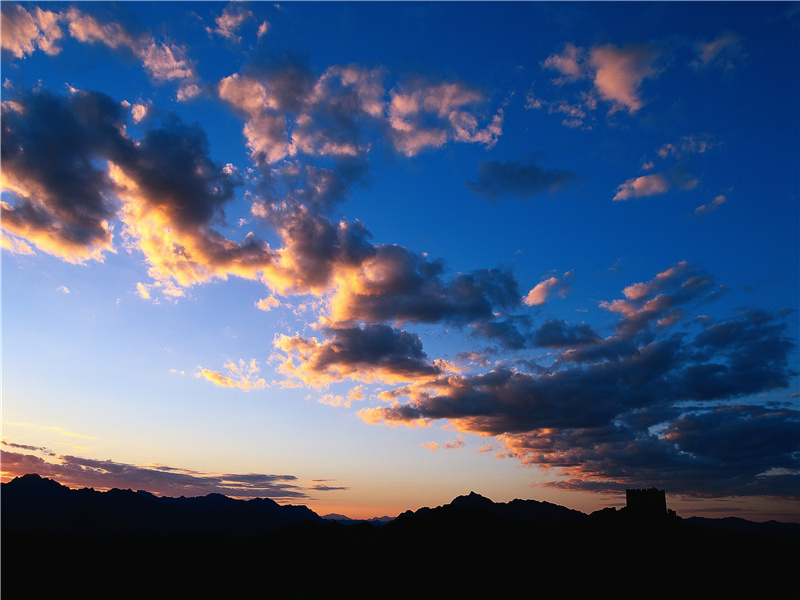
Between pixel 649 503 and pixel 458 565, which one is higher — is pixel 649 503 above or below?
above

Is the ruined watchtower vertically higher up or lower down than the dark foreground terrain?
higher up

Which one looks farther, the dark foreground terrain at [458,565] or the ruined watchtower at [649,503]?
the ruined watchtower at [649,503]

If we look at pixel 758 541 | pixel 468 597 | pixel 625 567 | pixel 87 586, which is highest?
pixel 758 541

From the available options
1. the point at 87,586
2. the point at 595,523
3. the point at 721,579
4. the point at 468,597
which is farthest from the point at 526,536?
the point at 87,586

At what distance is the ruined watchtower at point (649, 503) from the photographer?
124m

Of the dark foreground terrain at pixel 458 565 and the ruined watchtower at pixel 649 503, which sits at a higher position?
the ruined watchtower at pixel 649 503

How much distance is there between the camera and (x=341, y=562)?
17325 cm

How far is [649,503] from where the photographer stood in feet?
410

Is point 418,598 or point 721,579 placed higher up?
point 721,579

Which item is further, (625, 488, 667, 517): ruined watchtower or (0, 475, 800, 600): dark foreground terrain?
(625, 488, 667, 517): ruined watchtower

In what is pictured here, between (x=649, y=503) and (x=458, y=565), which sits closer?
(x=649, y=503)

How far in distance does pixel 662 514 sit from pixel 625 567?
22497mm

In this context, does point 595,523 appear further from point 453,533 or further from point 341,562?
point 341,562

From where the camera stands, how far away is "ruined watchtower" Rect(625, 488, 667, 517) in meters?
124
